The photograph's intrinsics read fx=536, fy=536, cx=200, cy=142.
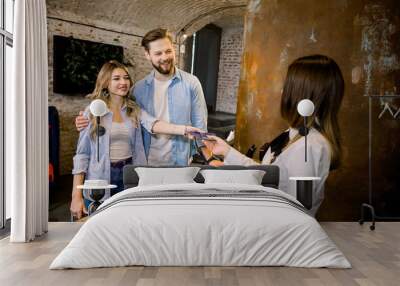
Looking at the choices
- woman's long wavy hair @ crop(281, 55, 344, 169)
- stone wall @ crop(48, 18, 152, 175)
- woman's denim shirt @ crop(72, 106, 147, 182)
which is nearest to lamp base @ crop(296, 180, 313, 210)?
woman's long wavy hair @ crop(281, 55, 344, 169)

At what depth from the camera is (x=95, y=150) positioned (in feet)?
21.1

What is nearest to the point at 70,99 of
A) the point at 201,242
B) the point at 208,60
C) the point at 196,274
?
the point at 208,60

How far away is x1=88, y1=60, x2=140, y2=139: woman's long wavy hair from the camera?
6441 mm

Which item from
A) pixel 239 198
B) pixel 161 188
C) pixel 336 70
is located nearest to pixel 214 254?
pixel 239 198

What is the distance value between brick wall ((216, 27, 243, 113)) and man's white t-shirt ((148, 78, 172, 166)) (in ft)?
2.18

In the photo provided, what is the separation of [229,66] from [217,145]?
99 centimetres

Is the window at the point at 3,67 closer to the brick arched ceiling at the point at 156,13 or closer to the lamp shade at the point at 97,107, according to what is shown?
the brick arched ceiling at the point at 156,13

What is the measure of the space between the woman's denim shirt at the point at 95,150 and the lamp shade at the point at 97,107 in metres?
0.11

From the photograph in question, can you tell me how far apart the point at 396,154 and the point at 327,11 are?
79.4 inches

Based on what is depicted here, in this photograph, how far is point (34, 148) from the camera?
5.61 m

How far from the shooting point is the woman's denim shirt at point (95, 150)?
6.44 metres

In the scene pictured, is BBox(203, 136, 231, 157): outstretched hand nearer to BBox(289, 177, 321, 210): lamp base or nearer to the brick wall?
the brick wall

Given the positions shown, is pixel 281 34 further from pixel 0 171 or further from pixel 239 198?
pixel 0 171

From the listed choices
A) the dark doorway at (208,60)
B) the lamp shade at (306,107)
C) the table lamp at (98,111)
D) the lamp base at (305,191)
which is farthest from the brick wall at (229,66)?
the table lamp at (98,111)
